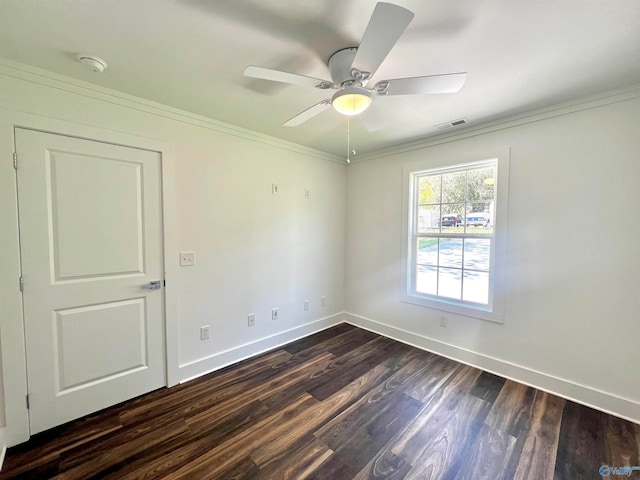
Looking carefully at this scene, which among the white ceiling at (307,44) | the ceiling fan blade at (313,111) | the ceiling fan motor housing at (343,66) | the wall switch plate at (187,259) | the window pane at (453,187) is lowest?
the wall switch plate at (187,259)

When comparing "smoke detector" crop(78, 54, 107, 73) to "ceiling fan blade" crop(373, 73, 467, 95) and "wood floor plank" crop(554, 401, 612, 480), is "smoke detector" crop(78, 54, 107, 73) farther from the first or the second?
"wood floor plank" crop(554, 401, 612, 480)

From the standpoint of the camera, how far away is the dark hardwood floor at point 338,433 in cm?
151

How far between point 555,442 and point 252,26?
309 centimetres

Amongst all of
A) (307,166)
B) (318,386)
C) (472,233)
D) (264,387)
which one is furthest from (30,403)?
(472,233)

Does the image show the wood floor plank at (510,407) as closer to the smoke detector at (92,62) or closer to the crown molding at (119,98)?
the crown molding at (119,98)

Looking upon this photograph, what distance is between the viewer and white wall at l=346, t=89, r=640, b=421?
1.91 metres

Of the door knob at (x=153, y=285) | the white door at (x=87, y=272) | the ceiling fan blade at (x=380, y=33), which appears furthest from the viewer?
the door knob at (x=153, y=285)

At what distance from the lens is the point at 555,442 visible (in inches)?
66.9

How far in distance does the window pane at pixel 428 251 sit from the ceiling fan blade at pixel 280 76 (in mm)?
2203

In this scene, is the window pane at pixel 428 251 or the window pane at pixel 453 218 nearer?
the window pane at pixel 453 218

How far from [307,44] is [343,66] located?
228 mm

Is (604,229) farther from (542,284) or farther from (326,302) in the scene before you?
(326,302)

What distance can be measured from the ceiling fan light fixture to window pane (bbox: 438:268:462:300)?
2.14 m

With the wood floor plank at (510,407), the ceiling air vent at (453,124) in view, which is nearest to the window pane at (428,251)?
the ceiling air vent at (453,124)
